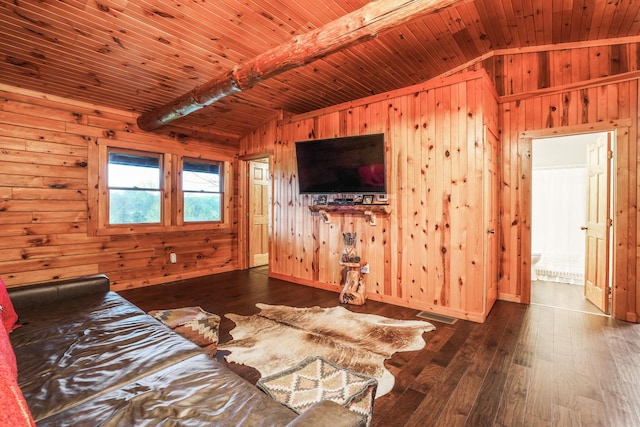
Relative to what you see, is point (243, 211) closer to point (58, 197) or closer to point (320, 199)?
point (320, 199)

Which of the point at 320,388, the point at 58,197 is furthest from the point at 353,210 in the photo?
the point at 58,197

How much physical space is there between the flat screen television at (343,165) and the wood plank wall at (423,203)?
0.22m

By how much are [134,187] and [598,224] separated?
5.97m

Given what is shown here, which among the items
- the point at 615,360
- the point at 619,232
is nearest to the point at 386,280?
the point at 615,360

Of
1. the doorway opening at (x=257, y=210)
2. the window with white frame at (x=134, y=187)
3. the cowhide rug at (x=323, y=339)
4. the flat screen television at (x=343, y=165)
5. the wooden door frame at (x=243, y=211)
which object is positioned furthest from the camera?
the doorway opening at (x=257, y=210)

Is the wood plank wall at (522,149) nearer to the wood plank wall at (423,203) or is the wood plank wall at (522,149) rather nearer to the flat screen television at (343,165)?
the wood plank wall at (423,203)

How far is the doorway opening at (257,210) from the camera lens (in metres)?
5.73

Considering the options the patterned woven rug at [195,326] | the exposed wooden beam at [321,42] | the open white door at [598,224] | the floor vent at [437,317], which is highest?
the exposed wooden beam at [321,42]

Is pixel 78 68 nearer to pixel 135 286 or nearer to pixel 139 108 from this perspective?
pixel 139 108

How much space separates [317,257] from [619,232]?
135 inches

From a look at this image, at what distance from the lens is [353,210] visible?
3.91 meters

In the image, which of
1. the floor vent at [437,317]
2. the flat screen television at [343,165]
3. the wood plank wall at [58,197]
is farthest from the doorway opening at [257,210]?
the floor vent at [437,317]

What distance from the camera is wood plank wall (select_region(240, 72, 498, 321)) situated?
310cm

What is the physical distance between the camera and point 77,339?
1.62 meters
